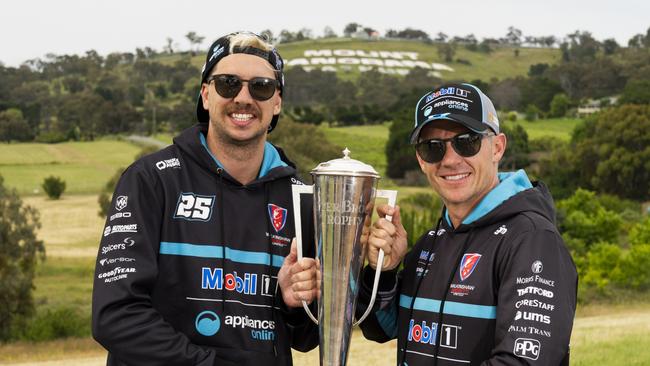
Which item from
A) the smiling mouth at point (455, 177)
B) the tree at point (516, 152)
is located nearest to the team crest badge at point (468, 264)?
the smiling mouth at point (455, 177)

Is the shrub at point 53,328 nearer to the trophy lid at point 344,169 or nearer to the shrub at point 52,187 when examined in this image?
the trophy lid at point 344,169

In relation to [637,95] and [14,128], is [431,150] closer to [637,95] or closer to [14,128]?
[637,95]

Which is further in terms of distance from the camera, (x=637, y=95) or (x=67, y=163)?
(x=637, y=95)

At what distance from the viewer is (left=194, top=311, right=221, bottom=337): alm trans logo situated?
14.9ft

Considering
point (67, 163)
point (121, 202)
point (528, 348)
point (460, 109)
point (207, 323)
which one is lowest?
point (67, 163)

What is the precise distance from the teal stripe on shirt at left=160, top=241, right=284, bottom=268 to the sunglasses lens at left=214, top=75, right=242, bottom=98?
867 millimetres

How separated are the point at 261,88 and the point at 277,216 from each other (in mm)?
745

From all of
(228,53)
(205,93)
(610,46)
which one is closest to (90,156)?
(205,93)

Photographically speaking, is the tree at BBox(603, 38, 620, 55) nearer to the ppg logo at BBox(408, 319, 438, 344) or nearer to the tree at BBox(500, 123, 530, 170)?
the tree at BBox(500, 123, 530, 170)

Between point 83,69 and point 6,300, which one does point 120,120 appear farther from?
point 6,300

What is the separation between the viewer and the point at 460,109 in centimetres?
427

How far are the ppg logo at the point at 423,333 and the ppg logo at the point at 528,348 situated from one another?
1.74 ft

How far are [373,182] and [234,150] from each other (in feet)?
2.75

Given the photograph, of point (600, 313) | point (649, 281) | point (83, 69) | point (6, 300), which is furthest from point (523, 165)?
point (83, 69)
